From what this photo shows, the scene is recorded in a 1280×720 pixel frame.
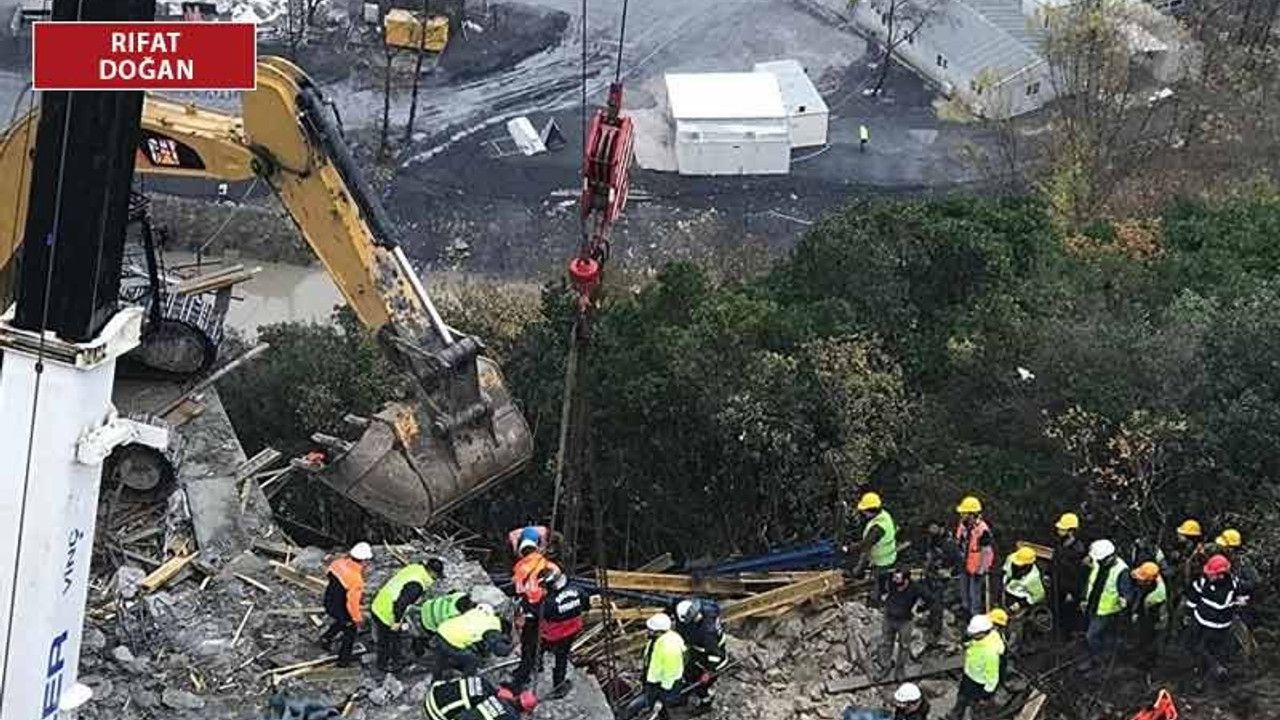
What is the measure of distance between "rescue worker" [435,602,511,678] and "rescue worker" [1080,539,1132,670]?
7060 millimetres

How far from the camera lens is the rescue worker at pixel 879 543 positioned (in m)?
22.0

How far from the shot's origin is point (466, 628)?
18.6 m

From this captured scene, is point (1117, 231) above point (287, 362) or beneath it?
above

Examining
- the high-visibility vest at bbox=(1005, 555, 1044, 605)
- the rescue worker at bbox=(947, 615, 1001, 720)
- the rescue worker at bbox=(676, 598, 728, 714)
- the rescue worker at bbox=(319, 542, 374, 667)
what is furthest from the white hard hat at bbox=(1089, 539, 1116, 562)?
the rescue worker at bbox=(319, 542, 374, 667)

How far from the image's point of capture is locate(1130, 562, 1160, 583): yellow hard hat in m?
Result: 20.7

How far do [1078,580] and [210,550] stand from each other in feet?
36.2

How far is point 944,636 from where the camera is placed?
22.7 metres

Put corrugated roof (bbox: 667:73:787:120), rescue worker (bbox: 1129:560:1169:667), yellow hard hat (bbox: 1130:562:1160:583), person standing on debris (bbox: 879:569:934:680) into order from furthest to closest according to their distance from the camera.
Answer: corrugated roof (bbox: 667:73:787:120) < person standing on debris (bbox: 879:569:934:680) < rescue worker (bbox: 1129:560:1169:667) < yellow hard hat (bbox: 1130:562:1160:583)

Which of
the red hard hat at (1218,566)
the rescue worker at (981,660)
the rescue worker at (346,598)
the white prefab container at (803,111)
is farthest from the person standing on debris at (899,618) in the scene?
the white prefab container at (803,111)

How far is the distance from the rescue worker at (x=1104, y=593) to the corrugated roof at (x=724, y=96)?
2986 centimetres

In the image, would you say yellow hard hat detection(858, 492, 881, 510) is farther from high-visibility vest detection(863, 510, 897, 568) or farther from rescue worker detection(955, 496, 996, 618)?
rescue worker detection(955, 496, 996, 618)

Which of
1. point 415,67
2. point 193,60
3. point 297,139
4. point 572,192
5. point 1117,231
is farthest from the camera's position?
point 415,67

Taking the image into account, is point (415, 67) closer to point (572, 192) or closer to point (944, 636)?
point (572, 192)

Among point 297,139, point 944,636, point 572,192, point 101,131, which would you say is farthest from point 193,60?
point 572,192
